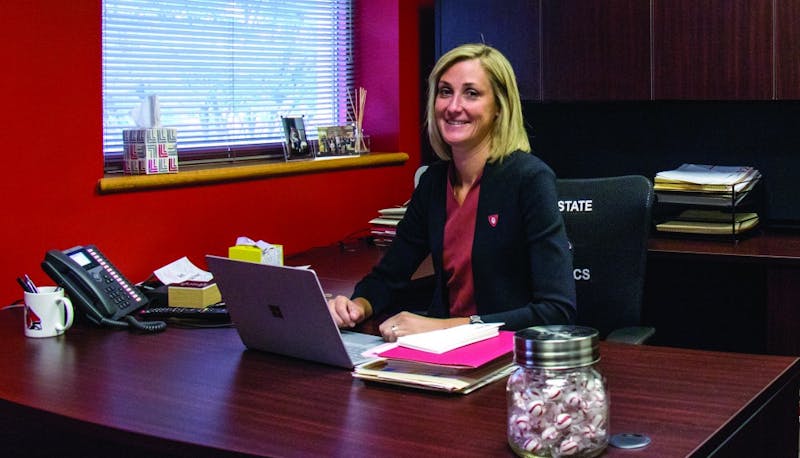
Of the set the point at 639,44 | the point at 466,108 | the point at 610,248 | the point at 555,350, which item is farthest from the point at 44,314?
the point at 639,44

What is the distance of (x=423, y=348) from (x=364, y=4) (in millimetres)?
2650

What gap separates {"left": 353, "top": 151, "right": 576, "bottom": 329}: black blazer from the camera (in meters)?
2.46

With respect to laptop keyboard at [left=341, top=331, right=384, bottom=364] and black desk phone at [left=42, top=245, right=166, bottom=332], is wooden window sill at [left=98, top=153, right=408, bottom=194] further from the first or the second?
laptop keyboard at [left=341, top=331, right=384, bottom=364]

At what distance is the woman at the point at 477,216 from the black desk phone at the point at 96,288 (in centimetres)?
50

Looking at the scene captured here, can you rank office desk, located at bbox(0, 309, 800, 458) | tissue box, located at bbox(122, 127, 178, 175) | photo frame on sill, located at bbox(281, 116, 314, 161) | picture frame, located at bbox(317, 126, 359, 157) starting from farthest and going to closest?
picture frame, located at bbox(317, 126, 359, 157) → photo frame on sill, located at bbox(281, 116, 314, 161) → tissue box, located at bbox(122, 127, 178, 175) → office desk, located at bbox(0, 309, 800, 458)

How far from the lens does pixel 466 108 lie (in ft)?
8.76

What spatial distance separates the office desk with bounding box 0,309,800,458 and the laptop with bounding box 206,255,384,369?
0.11 ft

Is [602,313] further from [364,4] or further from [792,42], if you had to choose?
[364,4]

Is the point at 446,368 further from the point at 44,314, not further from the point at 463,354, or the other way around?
the point at 44,314

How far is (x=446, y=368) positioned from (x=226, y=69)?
6.79ft

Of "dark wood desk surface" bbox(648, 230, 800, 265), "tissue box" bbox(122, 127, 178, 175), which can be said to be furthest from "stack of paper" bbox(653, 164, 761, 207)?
"tissue box" bbox(122, 127, 178, 175)

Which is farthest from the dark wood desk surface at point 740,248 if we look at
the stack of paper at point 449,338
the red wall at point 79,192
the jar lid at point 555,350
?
the jar lid at point 555,350

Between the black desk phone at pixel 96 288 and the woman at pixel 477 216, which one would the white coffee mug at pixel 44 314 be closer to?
the black desk phone at pixel 96 288

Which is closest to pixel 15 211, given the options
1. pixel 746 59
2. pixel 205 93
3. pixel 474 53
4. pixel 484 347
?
pixel 205 93
